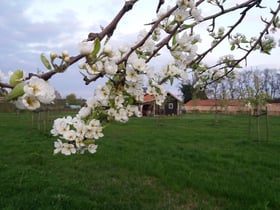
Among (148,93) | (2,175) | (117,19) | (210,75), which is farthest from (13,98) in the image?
(2,175)

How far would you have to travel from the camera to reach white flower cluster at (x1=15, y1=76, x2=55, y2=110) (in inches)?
30.3

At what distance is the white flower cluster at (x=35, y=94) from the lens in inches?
30.3

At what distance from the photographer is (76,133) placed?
1293mm

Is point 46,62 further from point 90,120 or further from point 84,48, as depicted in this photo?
point 90,120

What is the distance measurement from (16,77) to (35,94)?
8 centimetres

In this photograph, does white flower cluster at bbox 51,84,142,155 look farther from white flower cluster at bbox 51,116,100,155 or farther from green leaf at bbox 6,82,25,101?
green leaf at bbox 6,82,25,101

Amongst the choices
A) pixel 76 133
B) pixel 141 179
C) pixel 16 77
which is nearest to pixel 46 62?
pixel 16 77

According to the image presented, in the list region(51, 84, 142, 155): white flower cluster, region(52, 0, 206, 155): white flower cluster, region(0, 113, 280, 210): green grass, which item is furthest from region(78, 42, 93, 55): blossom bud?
region(0, 113, 280, 210): green grass

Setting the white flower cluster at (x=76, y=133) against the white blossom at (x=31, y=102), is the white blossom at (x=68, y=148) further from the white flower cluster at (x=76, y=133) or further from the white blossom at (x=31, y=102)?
the white blossom at (x=31, y=102)

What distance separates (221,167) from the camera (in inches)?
231

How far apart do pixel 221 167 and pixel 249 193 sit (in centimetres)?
162

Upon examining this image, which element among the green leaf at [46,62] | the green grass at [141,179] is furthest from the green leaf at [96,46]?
the green grass at [141,179]

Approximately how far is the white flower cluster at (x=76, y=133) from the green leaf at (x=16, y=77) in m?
0.49

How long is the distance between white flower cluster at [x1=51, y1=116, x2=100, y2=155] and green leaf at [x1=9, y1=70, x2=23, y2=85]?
0.49 m
